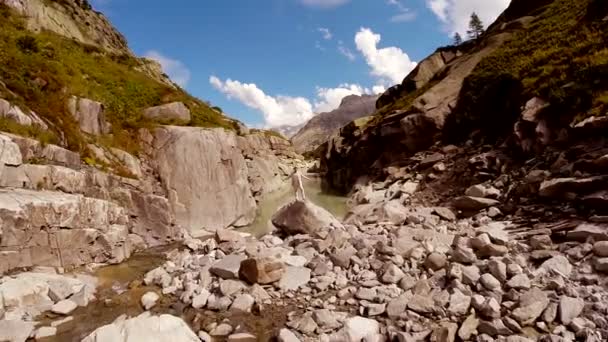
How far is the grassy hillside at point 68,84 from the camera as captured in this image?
20.6 meters

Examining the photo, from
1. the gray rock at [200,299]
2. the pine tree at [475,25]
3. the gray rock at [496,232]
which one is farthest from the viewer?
the pine tree at [475,25]

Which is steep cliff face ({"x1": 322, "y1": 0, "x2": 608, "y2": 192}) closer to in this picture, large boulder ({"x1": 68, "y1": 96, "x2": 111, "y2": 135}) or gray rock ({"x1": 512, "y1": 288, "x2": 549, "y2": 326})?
gray rock ({"x1": 512, "y1": 288, "x2": 549, "y2": 326})

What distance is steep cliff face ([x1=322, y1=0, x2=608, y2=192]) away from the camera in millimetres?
20375

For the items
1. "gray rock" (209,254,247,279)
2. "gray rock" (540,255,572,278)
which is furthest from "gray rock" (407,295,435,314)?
"gray rock" (209,254,247,279)

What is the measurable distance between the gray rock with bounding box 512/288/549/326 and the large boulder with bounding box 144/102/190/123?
88.6ft

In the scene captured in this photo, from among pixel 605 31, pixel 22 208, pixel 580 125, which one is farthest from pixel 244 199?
pixel 605 31

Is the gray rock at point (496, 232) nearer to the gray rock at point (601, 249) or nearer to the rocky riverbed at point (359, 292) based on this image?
the rocky riverbed at point (359, 292)

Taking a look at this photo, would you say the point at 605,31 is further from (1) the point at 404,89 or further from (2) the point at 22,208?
(1) the point at 404,89

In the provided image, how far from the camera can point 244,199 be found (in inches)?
1176

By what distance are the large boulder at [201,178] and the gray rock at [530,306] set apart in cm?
2049

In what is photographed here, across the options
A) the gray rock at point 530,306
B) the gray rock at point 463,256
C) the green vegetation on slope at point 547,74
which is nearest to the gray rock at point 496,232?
the gray rock at point 463,256

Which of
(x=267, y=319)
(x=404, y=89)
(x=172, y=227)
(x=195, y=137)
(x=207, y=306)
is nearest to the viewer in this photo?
(x=267, y=319)

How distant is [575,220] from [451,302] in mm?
6128

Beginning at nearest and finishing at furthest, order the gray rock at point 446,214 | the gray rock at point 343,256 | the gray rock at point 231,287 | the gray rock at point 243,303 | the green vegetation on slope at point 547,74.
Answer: the gray rock at point 243,303 < the gray rock at point 231,287 < the gray rock at point 343,256 < the gray rock at point 446,214 < the green vegetation on slope at point 547,74
